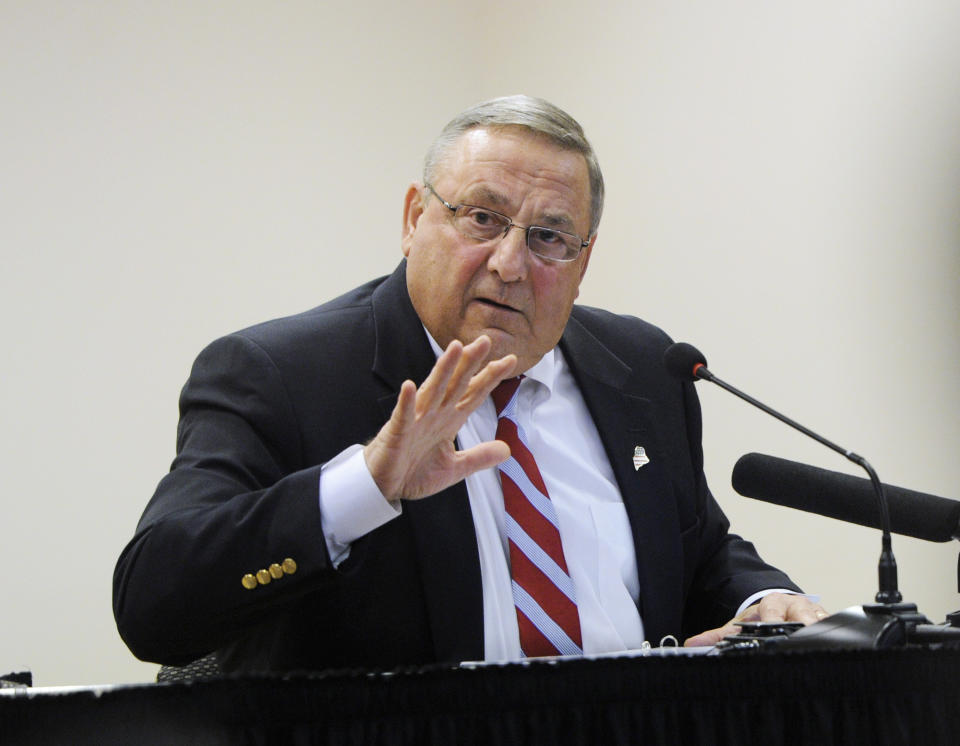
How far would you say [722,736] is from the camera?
109cm

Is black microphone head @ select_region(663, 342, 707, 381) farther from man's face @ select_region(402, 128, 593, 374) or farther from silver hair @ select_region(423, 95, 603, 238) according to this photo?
silver hair @ select_region(423, 95, 603, 238)

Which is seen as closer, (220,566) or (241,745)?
(241,745)

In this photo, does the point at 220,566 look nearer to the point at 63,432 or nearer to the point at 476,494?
the point at 476,494

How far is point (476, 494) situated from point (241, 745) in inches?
39.1

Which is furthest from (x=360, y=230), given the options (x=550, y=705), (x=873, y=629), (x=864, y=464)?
(x=550, y=705)

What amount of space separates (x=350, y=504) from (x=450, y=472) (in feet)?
0.46

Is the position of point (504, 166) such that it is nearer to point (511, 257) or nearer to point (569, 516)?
point (511, 257)

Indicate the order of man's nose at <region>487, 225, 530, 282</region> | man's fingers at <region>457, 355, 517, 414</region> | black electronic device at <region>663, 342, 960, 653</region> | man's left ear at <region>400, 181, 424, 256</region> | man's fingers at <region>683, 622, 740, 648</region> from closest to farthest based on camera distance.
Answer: black electronic device at <region>663, 342, 960, 653</region> → man's fingers at <region>457, 355, 517, 414</region> → man's fingers at <region>683, 622, 740, 648</region> → man's nose at <region>487, 225, 530, 282</region> → man's left ear at <region>400, 181, 424, 256</region>

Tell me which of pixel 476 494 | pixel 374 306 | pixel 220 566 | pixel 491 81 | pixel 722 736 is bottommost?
pixel 722 736

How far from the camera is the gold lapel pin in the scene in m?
2.19

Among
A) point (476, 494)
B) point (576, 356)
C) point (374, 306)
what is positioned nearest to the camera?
point (476, 494)

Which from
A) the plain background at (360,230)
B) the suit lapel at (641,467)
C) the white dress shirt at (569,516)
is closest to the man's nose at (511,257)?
the white dress shirt at (569,516)

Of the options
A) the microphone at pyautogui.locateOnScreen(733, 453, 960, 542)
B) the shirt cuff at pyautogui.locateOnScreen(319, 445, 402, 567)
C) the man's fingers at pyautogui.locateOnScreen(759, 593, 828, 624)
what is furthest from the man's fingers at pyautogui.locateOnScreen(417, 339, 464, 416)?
the man's fingers at pyautogui.locateOnScreen(759, 593, 828, 624)

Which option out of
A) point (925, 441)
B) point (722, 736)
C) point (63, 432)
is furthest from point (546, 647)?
point (63, 432)
